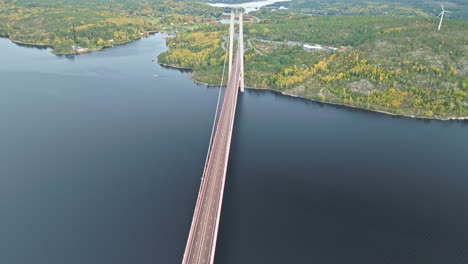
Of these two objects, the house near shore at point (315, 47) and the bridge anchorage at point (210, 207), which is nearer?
the bridge anchorage at point (210, 207)

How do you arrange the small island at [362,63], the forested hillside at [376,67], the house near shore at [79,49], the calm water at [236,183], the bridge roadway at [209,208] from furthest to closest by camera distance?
the house near shore at [79,49] → the small island at [362,63] → the forested hillside at [376,67] → the calm water at [236,183] → the bridge roadway at [209,208]

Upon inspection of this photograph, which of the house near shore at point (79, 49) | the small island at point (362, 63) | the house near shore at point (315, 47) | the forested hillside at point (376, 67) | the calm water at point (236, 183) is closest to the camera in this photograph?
the calm water at point (236, 183)

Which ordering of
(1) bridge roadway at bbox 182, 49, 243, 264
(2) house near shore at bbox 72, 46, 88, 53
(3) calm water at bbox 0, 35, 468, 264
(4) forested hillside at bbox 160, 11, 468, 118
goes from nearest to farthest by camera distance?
(1) bridge roadway at bbox 182, 49, 243, 264
(3) calm water at bbox 0, 35, 468, 264
(4) forested hillside at bbox 160, 11, 468, 118
(2) house near shore at bbox 72, 46, 88, 53

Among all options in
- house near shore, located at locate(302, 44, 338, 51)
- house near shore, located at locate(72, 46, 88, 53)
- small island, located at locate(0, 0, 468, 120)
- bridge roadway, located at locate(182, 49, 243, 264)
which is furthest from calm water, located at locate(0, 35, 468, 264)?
house near shore, located at locate(72, 46, 88, 53)

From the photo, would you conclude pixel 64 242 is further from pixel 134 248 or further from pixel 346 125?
pixel 346 125

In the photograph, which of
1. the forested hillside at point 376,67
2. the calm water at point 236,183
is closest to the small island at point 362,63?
the forested hillside at point 376,67

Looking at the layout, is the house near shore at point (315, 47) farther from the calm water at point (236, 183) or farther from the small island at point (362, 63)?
the calm water at point (236, 183)

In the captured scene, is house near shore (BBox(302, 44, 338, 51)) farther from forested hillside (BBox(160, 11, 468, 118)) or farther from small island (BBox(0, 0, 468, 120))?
forested hillside (BBox(160, 11, 468, 118))

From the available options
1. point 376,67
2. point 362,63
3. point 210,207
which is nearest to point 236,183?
point 210,207
